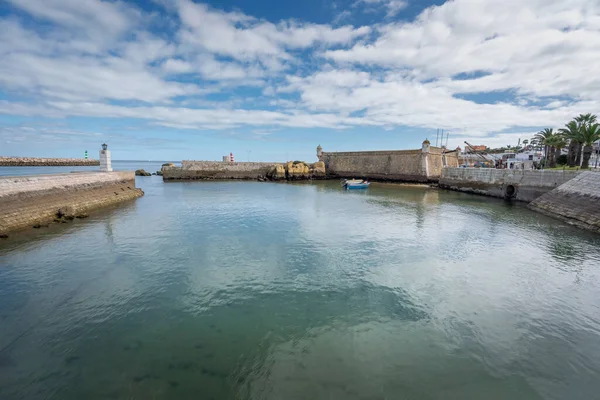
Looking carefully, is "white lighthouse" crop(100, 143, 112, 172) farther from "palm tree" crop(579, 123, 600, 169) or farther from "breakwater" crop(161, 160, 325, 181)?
"palm tree" crop(579, 123, 600, 169)

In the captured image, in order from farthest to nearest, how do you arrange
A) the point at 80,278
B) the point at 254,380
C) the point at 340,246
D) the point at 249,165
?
the point at 249,165 < the point at 340,246 < the point at 80,278 < the point at 254,380

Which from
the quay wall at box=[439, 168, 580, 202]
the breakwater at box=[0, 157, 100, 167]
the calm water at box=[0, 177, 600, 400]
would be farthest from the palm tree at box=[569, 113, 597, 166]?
the breakwater at box=[0, 157, 100, 167]

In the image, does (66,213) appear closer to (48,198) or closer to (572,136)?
(48,198)

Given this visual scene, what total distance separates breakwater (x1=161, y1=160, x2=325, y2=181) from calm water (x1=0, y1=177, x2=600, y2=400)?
134 ft

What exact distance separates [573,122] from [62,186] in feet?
164

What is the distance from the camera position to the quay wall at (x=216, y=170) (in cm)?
5356

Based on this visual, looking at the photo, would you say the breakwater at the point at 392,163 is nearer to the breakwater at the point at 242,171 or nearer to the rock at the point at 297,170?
the breakwater at the point at 242,171

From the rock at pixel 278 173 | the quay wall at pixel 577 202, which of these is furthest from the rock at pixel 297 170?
the quay wall at pixel 577 202

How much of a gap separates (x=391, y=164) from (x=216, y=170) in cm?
3382

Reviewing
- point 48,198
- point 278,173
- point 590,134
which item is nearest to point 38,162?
point 278,173

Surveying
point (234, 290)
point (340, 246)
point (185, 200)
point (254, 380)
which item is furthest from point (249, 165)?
point (254, 380)

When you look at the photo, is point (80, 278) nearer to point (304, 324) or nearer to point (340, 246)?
point (304, 324)

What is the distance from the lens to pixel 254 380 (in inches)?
205

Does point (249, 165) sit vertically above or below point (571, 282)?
above
